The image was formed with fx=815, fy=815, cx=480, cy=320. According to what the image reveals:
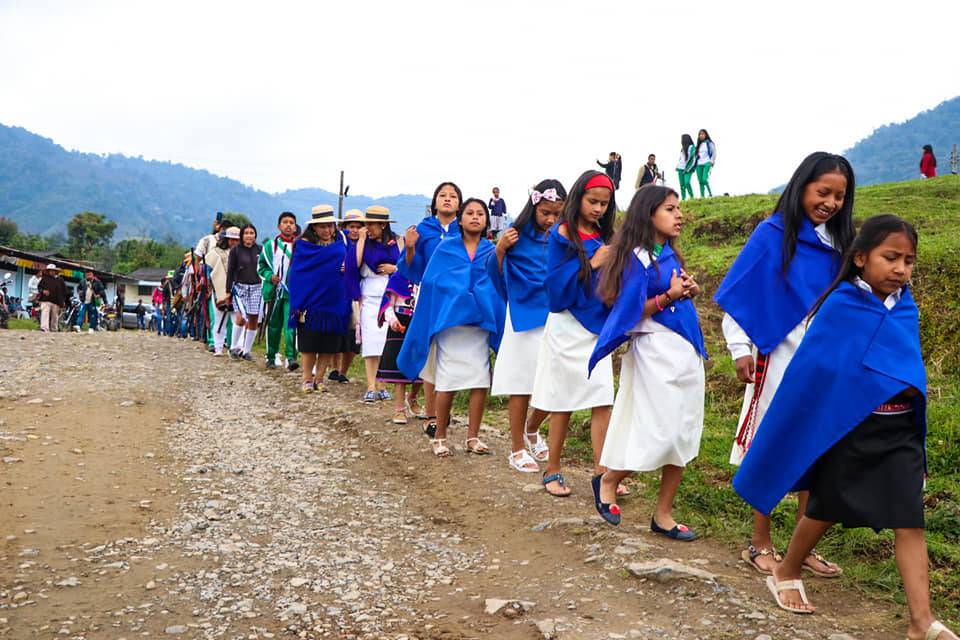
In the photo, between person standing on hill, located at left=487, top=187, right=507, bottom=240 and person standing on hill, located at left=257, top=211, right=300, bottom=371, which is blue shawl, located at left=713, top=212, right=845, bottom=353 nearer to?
person standing on hill, located at left=257, top=211, right=300, bottom=371

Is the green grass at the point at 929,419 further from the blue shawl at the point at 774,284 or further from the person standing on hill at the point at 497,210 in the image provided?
the person standing on hill at the point at 497,210

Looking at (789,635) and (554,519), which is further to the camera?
(554,519)

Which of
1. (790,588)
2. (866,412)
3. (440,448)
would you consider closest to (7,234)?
(440,448)

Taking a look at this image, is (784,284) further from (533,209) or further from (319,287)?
(319,287)

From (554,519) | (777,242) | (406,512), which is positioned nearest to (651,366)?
(777,242)

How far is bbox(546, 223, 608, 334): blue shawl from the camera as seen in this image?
198 inches

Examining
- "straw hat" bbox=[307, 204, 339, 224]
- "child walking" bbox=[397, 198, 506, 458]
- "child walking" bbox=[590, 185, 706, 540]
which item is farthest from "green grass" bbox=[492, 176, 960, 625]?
"straw hat" bbox=[307, 204, 339, 224]

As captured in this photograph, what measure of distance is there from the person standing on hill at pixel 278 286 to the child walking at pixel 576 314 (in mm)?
6422

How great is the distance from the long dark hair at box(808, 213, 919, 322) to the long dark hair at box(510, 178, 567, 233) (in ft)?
8.47

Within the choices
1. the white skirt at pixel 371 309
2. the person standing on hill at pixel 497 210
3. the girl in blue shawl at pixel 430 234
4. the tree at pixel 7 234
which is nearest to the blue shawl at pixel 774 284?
the girl in blue shawl at pixel 430 234

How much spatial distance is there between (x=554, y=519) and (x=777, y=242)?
2019 mm

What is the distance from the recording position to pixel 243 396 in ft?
30.2

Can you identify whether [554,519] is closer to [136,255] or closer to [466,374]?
[466,374]

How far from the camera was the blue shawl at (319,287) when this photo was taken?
32.0 feet
